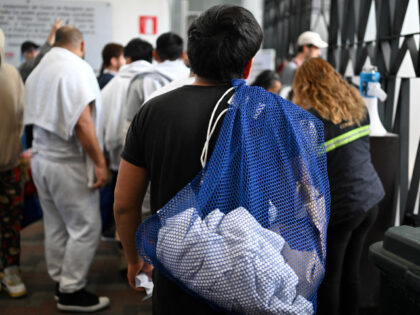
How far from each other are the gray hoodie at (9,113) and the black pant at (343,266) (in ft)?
6.48

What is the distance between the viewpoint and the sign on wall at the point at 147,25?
337 inches

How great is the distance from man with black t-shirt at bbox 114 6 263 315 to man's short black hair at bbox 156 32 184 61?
1997mm

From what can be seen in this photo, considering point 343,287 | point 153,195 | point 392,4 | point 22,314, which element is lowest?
point 22,314

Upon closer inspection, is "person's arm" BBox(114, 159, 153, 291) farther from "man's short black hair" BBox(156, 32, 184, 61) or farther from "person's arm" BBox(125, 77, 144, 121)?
"man's short black hair" BBox(156, 32, 184, 61)

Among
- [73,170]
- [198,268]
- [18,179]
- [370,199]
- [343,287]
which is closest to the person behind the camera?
[198,268]

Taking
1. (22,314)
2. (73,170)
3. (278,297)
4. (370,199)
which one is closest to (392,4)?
(370,199)

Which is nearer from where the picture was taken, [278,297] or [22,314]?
[278,297]

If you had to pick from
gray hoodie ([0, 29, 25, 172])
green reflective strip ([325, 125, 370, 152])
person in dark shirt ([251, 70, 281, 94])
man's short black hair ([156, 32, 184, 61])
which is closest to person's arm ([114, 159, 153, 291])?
green reflective strip ([325, 125, 370, 152])

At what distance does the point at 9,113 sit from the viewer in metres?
2.99

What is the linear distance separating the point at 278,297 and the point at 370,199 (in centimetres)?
139

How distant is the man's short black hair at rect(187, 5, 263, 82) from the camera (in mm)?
1294

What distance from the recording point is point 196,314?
133 centimetres

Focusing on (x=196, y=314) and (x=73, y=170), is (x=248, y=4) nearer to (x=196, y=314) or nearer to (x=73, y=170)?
(x=73, y=170)

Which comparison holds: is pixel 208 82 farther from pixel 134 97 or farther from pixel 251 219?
pixel 134 97
